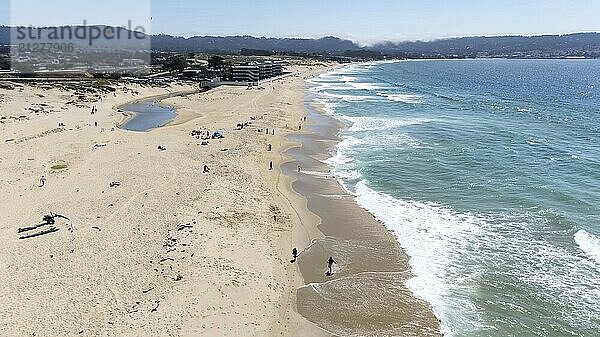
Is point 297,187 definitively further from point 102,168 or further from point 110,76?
point 110,76

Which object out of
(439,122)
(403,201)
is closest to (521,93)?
(439,122)

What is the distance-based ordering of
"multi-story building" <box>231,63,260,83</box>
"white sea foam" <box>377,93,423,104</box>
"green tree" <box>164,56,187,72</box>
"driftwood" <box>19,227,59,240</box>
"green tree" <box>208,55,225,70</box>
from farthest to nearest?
"green tree" <box>164,56,187,72</box>
"green tree" <box>208,55,225,70</box>
"multi-story building" <box>231,63,260,83</box>
"white sea foam" <box>377,93,423,104</box>
"driftwood" <box>19,227,59,240</box>

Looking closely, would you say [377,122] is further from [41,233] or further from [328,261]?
[41,233]

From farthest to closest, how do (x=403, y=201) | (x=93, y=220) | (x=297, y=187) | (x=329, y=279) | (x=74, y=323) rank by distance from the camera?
(x=297, y=187) < (x=403, y=201) < (x=93, y=220) < (x=329, y=279) < (x=74, y=323)

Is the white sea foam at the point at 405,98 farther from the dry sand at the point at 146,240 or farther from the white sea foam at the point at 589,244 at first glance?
the white sea foam at the point at 589,244

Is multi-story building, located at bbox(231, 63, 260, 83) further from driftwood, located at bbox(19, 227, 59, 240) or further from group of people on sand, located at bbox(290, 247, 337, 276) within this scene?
group of people on sand, located at bbox(290, 247, 337, 276)

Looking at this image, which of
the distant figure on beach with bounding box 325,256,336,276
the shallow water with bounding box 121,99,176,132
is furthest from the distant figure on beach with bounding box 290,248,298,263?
the shallow water with bounding box 121,99,176,132

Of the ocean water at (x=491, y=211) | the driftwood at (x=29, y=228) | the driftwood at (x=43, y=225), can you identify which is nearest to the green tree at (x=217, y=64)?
the ocean water at (x=491, y=211)
